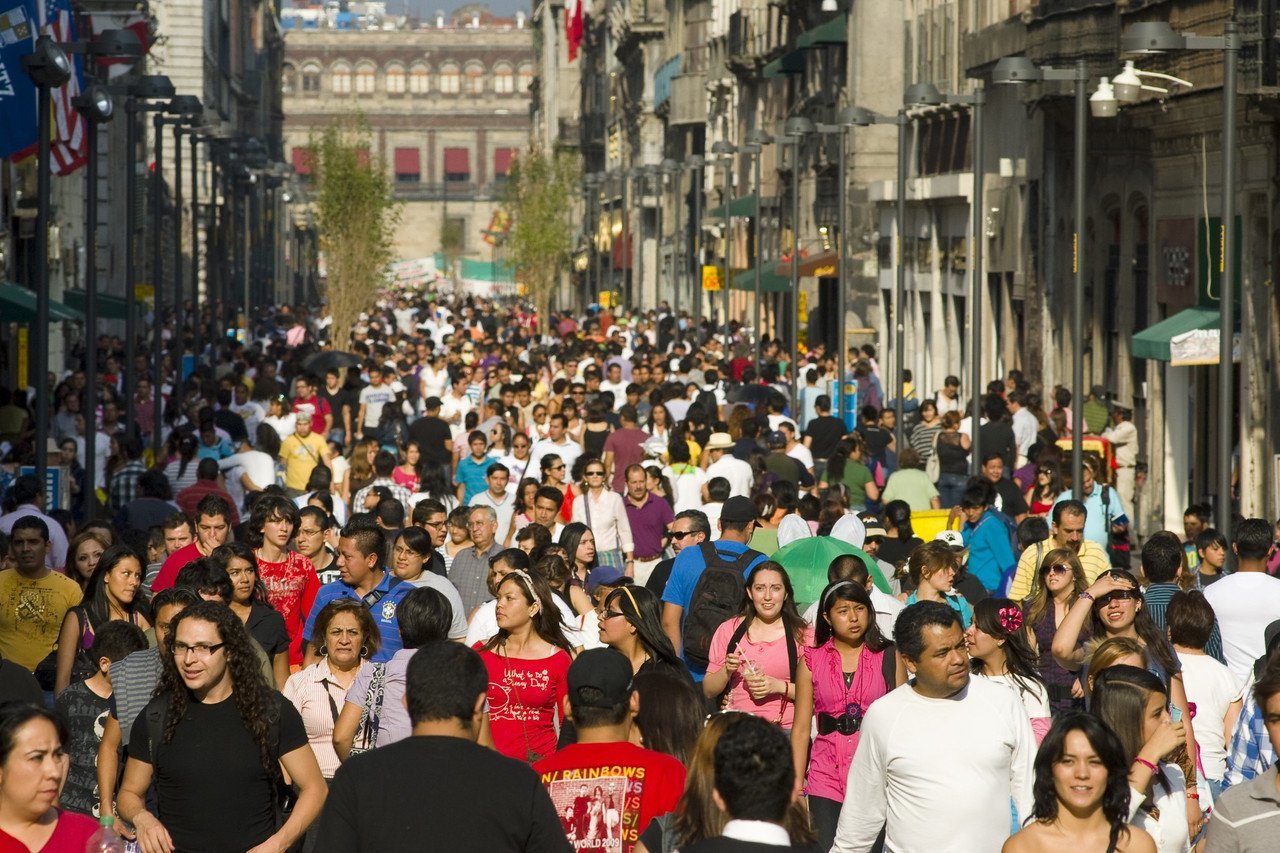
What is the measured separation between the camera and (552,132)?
429ft

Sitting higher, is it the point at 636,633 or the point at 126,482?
the point at 636,633

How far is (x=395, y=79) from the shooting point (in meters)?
166

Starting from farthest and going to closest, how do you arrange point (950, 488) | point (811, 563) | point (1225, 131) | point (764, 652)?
1. point (950, 488)
2. point (1225, 131)
3. point (811, 563)
4. point (764, 652)

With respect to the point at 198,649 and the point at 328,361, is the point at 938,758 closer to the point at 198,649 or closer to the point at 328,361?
the point at 198,649

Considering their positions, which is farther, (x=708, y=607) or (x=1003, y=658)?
(x=708, y=607)

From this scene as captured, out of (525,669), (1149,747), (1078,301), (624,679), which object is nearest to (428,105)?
(1078,301)

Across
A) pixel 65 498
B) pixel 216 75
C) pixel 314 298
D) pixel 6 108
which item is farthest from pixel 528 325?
pixel 65 498

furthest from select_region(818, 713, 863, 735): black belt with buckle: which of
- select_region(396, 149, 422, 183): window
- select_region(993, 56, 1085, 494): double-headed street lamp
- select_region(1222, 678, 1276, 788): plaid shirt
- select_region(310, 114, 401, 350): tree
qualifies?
select_region(396, 149, 422, 183): window

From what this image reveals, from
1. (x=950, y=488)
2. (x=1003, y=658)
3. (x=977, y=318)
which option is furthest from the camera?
(x=977, y=318)

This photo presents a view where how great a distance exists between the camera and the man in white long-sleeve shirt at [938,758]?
7648 millimetres

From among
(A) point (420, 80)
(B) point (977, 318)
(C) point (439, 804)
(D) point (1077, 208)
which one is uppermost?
(A) point (420, 80)

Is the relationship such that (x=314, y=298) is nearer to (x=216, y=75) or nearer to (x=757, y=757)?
(x=216, y=75)

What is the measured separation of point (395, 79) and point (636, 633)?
15896 centimetres

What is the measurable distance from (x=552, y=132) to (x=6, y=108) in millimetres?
107055
